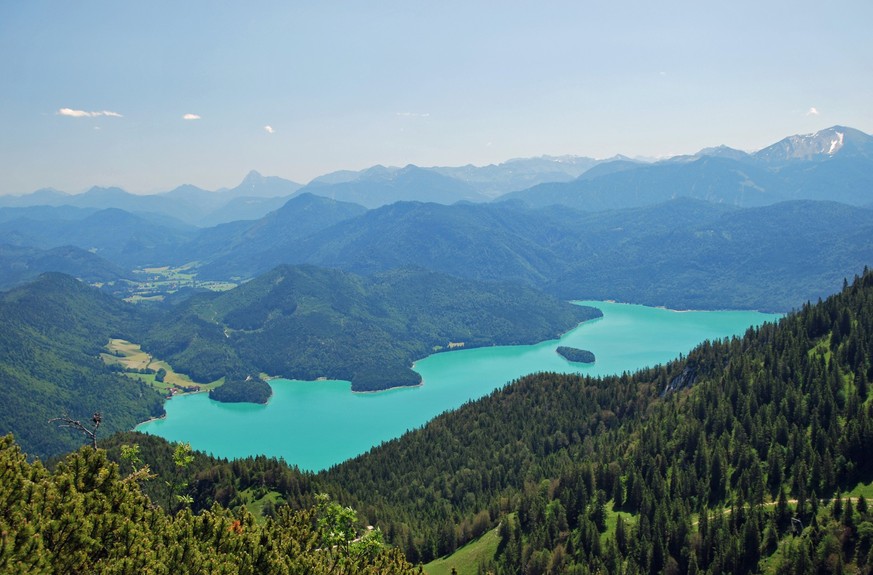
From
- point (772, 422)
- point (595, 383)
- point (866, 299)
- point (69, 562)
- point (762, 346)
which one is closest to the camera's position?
point (69, 562)

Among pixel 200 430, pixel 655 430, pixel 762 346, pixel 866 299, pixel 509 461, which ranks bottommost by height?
pixel 200 430

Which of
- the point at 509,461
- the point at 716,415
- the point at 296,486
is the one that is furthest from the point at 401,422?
the point at 716,415

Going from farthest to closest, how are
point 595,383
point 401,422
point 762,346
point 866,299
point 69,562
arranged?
point 401,422, point 595,383, point 762,346, point 866,299, point 69,562

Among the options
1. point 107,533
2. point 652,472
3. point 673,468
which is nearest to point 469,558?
point 652,472

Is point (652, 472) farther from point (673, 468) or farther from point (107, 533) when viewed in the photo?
point (107, 533)

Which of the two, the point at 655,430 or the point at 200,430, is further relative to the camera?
the point at 200,430

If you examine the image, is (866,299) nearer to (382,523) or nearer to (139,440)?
(382,523)
